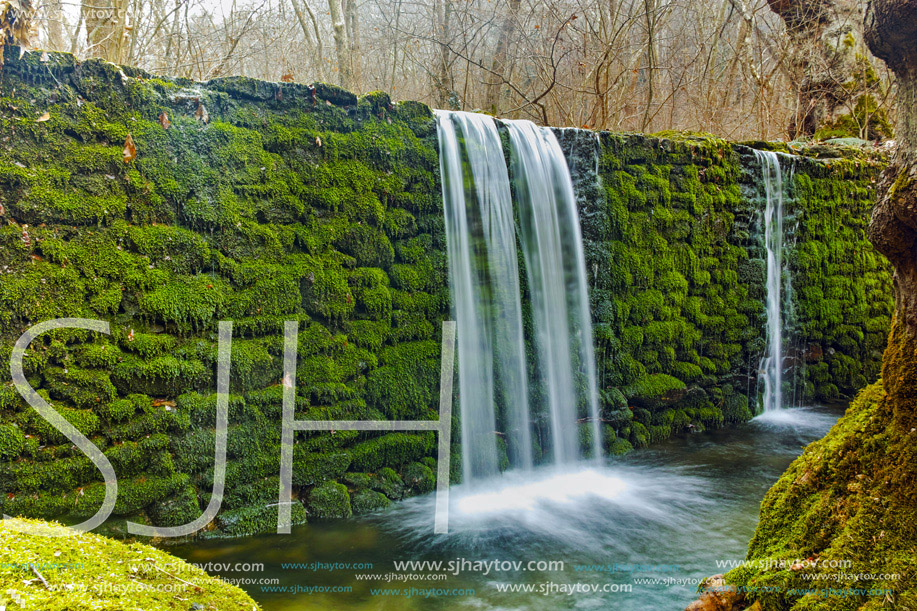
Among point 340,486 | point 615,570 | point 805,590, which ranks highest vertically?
point 805,590

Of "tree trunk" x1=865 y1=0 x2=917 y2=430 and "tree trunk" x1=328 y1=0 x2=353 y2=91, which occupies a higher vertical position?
"tree trunk" x1=328 y1=0 x2=353 y2=91

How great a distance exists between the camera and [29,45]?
3.45 metres

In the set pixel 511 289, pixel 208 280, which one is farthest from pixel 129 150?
pixel 511 289

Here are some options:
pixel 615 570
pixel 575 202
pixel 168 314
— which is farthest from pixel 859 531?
pixel 575 202

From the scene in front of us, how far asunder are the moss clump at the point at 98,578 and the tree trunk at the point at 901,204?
2.27m

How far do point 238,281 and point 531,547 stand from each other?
2.77m

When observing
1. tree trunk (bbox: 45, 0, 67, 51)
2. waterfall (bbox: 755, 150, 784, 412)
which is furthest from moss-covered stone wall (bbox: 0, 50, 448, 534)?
tree trunk (bbox: 45, 0, 67, 51)

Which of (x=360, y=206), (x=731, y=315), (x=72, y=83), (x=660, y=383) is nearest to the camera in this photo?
(x=72, y=83)

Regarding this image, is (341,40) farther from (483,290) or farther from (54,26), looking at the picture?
(483,290)

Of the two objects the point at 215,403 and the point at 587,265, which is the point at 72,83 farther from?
the point at 587,265

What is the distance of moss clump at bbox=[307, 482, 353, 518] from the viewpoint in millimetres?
4074

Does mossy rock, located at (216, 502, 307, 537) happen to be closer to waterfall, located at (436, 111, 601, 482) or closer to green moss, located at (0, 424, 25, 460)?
green moss, located at (0, 424, 25, 460)

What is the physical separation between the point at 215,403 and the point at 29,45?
98.3 inches

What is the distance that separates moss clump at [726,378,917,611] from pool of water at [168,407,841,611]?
4.41ft
